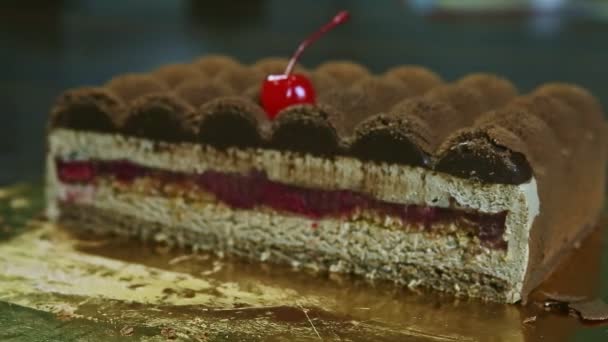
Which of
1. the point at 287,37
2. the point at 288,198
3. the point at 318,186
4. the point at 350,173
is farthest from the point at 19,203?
the point at 287,37

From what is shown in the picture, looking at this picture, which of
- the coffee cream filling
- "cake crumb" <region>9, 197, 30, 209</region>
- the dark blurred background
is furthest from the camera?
the dark blurred background

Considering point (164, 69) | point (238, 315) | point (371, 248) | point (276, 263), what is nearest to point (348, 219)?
point (371, 248)

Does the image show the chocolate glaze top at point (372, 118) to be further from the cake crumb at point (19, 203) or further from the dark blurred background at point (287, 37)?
the dark blurred background at point (287, 37)

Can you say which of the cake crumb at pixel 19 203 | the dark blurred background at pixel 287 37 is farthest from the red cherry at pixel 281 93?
the dark blurred background at pixel 287 37

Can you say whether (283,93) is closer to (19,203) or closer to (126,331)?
(126,331)

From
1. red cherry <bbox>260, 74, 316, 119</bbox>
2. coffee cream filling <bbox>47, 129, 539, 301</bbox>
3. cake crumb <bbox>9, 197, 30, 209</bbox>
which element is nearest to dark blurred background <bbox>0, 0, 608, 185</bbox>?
cake crumb <bbox>9, 197, 30, 209</bbox>

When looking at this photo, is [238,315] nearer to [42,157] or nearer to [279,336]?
[279,336]

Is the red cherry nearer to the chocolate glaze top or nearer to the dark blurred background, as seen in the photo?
the chocolate glaze top
